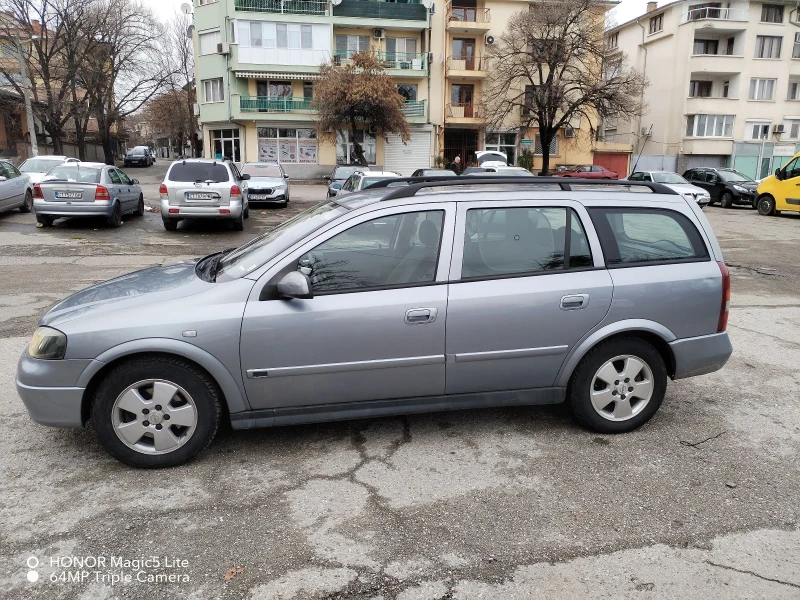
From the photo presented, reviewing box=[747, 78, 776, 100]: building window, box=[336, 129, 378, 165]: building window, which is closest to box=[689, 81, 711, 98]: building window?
box=[747, 78, 776, 100]: building window

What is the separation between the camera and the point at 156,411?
3557 millimetres

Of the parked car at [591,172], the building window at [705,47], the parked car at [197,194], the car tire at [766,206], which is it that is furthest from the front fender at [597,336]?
the building window at [705,47]

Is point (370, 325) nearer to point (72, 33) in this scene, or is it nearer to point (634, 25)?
point (72, 33)

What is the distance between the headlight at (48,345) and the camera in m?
3.45

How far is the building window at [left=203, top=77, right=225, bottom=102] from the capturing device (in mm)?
41375

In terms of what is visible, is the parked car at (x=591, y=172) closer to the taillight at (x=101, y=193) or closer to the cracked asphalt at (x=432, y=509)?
the taillight at (x=101, y=193)

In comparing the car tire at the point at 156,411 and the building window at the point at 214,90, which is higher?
the building window at the point at 214,90

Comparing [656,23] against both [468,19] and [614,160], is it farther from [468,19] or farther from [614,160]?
[468,19]

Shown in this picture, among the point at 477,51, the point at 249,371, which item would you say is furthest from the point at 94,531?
the point at 477,51

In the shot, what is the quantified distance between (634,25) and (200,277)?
53575 mm

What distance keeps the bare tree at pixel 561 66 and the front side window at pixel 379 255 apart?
34860 millimetres

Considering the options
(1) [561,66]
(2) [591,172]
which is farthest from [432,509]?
(1) [561,66]

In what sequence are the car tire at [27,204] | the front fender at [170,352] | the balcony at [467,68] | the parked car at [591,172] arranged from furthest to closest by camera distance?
the balcony at [467,68], the parked car at [591,172], the car tire at [27,204], the front fender at [170,352]

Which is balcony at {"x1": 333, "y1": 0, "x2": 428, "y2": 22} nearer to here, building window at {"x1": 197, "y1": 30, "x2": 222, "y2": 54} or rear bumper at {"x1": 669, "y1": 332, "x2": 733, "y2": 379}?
building window at {"x1": 197, "y1": 30, "x2": 222, "y2": 54}
